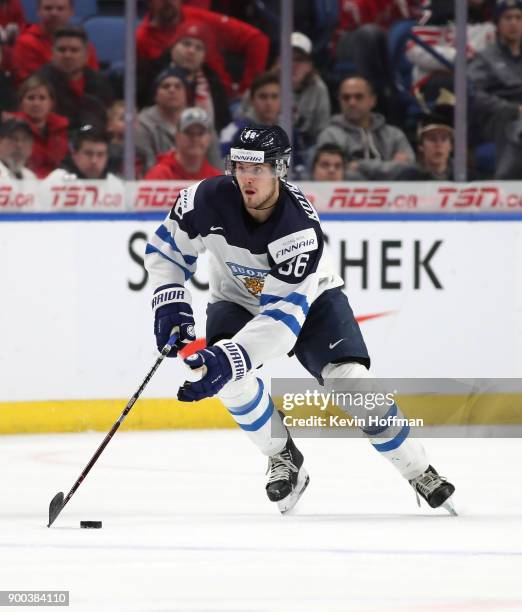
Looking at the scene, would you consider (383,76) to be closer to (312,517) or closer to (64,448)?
(64,448)

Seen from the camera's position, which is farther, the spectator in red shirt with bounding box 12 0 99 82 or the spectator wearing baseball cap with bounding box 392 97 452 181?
the spectator wearing baseball cap with bounding box 392 97 452 181

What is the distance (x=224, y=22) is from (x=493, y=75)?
1196 millimetres

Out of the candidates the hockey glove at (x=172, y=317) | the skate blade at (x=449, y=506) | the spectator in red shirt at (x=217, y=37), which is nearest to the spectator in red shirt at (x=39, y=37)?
the spectator in red shirt at (x=217, y=37)

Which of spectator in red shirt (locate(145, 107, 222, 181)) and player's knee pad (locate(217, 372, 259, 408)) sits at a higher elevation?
spectator in red shirt (locate(145, 107, 222, 181))

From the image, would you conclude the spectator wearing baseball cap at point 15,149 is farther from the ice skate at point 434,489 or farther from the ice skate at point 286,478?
the ice skate at point 434,489

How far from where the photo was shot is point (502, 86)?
7.06 m

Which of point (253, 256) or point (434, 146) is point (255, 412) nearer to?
point (253, 256)

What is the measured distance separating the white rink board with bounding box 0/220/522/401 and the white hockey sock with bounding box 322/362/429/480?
2144 mm

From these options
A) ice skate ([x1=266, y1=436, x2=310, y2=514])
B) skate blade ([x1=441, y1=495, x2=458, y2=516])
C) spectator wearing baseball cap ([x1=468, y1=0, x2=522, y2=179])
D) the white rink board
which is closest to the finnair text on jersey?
ice skate ([x1=266, y1=436, x2=310, y2=514])

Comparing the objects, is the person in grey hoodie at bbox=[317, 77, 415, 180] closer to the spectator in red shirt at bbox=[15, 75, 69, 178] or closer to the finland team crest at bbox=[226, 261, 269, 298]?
the spectator in red shirt at bbox=[15, 75, 69, 178]

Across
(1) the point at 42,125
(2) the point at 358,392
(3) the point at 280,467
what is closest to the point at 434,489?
(2) the point at 358,392

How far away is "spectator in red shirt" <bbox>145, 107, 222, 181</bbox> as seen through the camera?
22.6 feet

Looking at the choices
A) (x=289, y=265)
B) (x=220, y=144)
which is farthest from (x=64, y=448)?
(x=289, y=265)

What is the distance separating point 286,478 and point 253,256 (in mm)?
669
